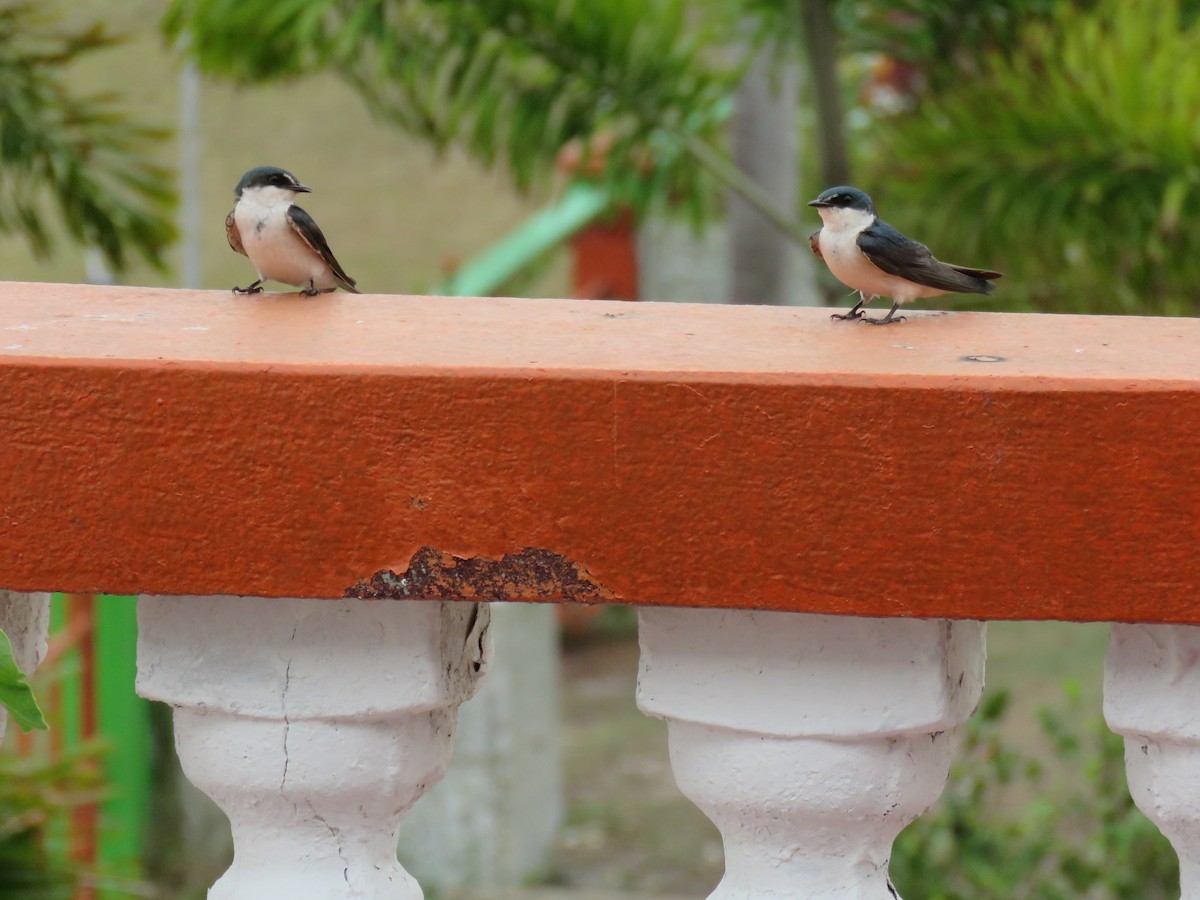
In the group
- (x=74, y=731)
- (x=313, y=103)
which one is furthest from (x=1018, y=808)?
(x=313, y=103)

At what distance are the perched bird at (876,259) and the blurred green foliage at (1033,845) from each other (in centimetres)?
216

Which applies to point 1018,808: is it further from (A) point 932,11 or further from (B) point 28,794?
(B) point 28,794

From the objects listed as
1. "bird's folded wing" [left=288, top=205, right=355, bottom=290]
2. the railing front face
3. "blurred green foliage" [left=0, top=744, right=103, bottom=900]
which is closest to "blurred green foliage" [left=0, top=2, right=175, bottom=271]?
"blurred green foliage" [left=0, top=744, right=103, bottom=900]

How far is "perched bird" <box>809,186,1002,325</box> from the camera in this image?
1645mm

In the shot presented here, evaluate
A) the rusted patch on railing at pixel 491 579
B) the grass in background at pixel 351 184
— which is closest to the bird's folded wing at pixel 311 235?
the rusted patch on railing at pixel 491 579

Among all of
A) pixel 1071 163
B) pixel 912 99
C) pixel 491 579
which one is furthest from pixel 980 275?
pixel 912 99

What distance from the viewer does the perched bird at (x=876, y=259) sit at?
1645 mm

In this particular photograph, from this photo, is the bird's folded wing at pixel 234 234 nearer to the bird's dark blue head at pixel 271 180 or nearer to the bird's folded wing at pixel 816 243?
the bird's dark blue head at pixel 271 180

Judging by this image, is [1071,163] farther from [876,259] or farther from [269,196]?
[269,196]

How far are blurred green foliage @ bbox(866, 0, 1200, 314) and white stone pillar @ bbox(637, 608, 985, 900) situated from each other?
255cm

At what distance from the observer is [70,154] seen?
397cm

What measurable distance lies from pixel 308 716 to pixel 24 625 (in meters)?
0.29

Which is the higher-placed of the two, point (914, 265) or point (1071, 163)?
point (1071, 163)

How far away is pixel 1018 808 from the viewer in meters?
5.82
